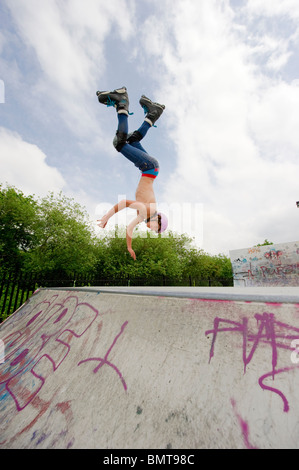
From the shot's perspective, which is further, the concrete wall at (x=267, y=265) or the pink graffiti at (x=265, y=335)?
the concrete wall at (x=267, y=265)

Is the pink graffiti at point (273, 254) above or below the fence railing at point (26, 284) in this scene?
above

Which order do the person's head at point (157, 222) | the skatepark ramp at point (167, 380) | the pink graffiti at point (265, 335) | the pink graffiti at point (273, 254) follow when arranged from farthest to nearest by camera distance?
the pink graffiti at point (273, 254), the person's head at point (157, 222), the pink graffiti at point (265, 335), the skatepark ramp at point (167, 380)

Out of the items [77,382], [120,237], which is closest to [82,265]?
[120,237]

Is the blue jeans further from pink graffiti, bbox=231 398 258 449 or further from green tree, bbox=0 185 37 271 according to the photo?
green tree, bbox=0 185 37 271

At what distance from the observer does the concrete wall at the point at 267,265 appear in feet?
42.0

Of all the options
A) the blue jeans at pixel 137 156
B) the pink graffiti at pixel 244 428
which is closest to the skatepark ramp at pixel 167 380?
the pink graffiti at pixel 244 428

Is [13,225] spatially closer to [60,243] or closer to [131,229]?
[60,243]

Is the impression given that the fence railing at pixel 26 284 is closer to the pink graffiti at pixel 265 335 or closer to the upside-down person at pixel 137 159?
the upside-down person at pixel 137 159

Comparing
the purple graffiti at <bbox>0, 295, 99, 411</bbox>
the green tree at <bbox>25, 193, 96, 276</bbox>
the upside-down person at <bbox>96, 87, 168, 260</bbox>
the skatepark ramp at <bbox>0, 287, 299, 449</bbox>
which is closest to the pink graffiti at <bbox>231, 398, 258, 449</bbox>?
the skatepark ramp at <bbox>0, 287, 299, 449</bbox>

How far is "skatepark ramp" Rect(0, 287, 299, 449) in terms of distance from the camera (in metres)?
1.32

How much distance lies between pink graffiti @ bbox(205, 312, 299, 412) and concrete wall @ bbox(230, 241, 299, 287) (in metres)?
13.4

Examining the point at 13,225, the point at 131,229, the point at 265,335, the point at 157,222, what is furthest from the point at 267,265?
the point at 13,225
